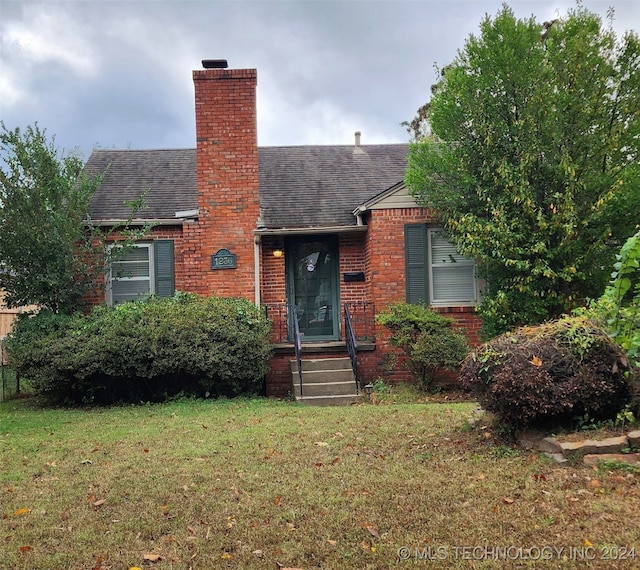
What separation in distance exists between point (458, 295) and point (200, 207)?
5.15 meters

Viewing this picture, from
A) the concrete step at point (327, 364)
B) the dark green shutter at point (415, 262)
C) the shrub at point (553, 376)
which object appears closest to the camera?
the shrub at point (553, 376)

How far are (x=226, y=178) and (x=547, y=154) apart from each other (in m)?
5.66

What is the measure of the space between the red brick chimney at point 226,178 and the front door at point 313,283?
100 centimetres

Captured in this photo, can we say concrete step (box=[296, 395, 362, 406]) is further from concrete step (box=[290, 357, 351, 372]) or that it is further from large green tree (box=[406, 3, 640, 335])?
Result: large green tree (box=[406, 3, 640, 335])

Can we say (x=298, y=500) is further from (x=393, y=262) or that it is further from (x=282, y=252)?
(x=282, y=252)

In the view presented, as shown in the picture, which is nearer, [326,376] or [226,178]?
[326,376]

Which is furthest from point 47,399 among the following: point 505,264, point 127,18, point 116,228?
point 505,264

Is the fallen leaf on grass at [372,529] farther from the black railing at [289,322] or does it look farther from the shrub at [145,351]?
the black railing at [289,322]

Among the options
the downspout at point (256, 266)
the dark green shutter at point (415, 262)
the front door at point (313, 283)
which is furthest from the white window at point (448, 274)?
the downspout at point (256, 266)

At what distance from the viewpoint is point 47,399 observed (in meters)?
9.41

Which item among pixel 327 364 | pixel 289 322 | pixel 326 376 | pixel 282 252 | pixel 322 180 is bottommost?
pixel 326 376

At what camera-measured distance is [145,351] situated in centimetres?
849

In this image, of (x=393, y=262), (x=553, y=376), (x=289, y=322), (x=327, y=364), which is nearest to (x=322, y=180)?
(x=393, y=262)

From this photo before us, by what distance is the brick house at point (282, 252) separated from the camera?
9859mm
